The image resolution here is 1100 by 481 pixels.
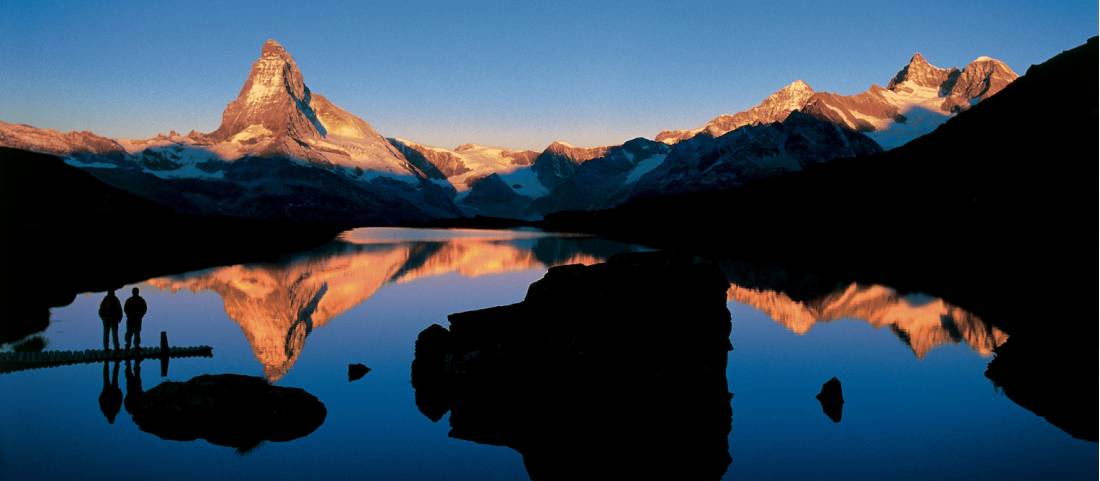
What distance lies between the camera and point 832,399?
94.7 feet

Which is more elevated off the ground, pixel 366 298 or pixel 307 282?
pixel 366 298

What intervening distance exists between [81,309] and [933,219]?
4497 inches

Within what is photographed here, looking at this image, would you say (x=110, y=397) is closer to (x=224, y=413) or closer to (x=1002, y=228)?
(x=224, y=413)

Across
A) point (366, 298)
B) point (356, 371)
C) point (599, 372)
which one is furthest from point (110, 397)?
point (366, 298)

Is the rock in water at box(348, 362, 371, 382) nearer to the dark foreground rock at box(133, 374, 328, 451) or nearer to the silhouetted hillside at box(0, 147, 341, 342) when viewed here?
the dark foreground rock at box(133, 374, 328, 451)

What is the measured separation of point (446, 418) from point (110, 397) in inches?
459

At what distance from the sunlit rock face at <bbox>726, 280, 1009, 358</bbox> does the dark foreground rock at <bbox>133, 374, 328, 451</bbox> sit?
93.7 feet

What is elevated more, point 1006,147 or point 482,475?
point 1006,147

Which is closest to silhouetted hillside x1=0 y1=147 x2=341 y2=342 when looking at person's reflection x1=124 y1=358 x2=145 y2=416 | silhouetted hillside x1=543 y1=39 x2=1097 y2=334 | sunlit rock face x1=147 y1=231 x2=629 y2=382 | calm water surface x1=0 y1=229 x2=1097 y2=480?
calm water surface x1=0 y1=229 x2=1097 y2=480

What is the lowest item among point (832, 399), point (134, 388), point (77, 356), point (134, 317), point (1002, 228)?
point (134, 388)

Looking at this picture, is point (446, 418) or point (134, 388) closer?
point (446, 418)

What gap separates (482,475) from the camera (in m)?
21.3

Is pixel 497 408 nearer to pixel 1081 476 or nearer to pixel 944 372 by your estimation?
pixel 1081 476

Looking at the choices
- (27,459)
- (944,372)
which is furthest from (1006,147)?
(27,459)
